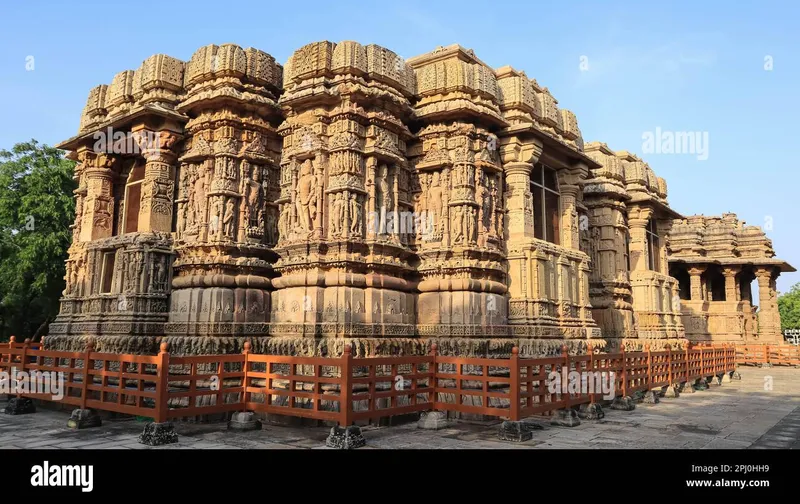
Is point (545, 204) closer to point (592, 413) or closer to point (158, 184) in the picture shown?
point (592, 413)

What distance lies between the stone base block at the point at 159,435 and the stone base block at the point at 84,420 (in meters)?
1.99

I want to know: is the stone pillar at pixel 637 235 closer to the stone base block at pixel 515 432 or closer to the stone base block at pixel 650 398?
the stone base block at pixel 650 398

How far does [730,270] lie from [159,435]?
3490cm

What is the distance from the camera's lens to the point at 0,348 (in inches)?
480

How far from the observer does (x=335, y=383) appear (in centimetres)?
856

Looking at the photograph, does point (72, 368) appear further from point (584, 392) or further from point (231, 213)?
point (584, 392)

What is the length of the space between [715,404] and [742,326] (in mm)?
24021

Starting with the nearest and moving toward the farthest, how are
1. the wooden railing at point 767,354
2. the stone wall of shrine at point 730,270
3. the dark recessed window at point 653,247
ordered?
the dark recessed window at point 653,247 < the wooden railing at point 767,354 < the stone wall of shrine at point 730,270

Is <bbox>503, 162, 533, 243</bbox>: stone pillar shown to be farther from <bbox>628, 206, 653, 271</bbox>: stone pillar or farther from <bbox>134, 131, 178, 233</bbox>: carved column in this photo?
<bbox>628, 206, 653, 271</bbox>: stone pillar

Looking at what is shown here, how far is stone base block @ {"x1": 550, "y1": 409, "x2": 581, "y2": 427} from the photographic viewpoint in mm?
9852

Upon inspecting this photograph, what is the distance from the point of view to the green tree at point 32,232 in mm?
21031

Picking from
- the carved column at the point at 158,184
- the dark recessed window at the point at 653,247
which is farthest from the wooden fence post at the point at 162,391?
the dark recessed window at the point at 653,247

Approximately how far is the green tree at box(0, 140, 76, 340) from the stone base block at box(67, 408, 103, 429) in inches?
535
